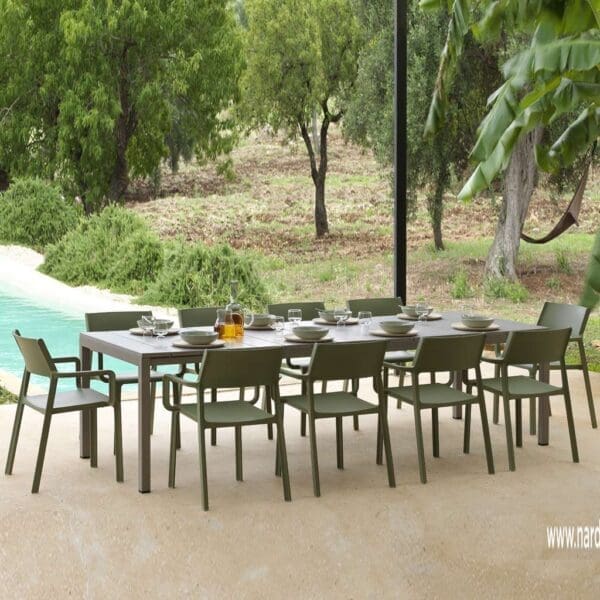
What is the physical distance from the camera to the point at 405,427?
6449mm

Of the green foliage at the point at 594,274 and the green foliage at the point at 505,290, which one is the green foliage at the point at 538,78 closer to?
the green foliage at the point at 594,274

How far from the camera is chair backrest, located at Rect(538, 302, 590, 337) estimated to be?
6.50 m

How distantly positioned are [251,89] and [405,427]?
632 centimetres

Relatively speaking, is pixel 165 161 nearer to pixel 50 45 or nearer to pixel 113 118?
pixel 113 118

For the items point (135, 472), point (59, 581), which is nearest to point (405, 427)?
point (135, 472)

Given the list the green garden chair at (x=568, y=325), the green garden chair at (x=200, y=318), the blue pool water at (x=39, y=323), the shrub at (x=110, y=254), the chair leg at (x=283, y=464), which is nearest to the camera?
the chair leg at (x=283, y=464)

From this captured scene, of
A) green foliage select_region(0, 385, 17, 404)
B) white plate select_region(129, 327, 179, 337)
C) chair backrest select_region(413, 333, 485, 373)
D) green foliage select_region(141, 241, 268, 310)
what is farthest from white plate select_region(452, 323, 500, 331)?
green foliage select_region(141, 241, 268, 310)

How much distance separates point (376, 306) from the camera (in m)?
6.91

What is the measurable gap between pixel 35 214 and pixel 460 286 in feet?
16.1

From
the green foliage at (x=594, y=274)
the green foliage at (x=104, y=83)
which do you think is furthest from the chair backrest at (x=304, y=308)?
the green foliage at (x=104, y=83)

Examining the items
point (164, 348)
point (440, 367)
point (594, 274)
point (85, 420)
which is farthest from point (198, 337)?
point (594, 274)

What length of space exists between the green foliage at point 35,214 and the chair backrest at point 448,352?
5343mm

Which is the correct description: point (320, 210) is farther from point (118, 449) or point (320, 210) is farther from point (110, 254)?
point (118, 449)

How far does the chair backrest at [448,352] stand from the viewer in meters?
5.28
